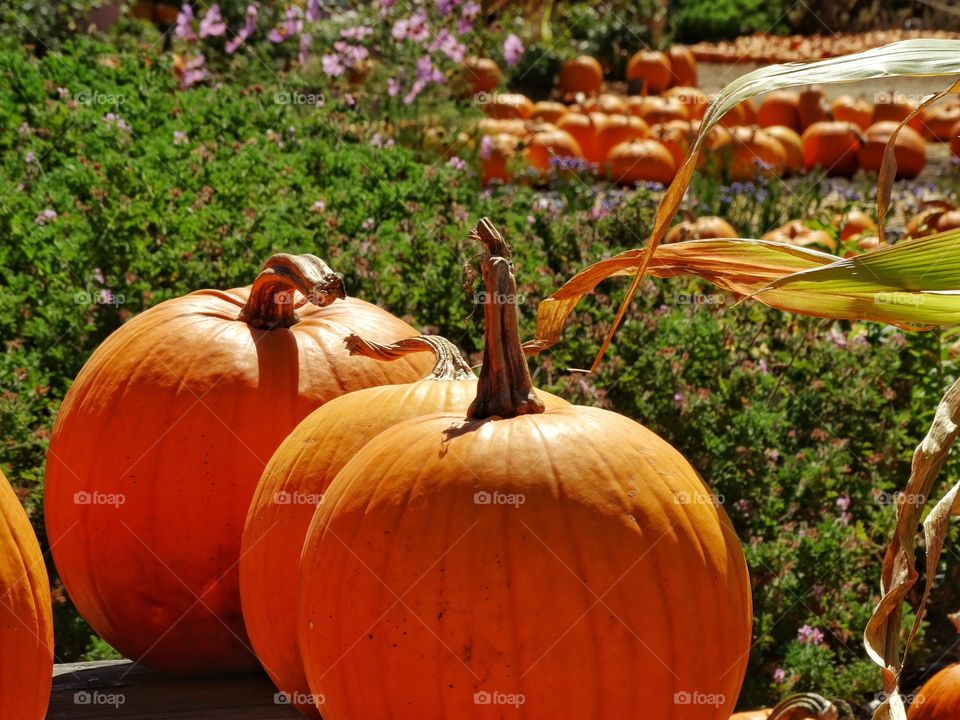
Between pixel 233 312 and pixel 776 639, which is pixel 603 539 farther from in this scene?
pixel 776 639

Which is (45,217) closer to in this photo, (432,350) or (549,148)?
(432,350)

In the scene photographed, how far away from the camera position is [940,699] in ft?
8.35

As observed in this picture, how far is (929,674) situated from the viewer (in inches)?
141

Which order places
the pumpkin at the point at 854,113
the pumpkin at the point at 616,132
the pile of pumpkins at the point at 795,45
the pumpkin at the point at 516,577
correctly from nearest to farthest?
1. the pumpkin at the point at 516,577
2. the pumpkin at the point at 616,132
3. the pumpkin at the point at 854,113
4. the pile of pumpkins at the point at 795,45

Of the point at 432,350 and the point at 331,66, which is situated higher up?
the point at 331,66

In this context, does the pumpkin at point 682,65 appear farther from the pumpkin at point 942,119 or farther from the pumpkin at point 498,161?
the pumpkin at point 498,161

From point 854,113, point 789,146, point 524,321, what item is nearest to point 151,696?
point 524,321

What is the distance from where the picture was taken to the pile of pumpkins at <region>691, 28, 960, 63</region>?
17.6 m

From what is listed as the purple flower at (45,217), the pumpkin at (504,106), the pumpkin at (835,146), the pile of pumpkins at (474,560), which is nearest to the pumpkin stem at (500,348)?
the pile of pumpkins at (474,560)

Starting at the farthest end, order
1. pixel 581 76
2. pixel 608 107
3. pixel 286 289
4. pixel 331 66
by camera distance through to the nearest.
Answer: pixel 581 76 → pixel 608 107 → pixel 331 66 → pixel 286 289

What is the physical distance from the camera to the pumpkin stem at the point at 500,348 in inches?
71.1

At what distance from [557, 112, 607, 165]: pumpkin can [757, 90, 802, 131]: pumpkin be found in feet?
6.08

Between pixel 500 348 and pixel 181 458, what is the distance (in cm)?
76

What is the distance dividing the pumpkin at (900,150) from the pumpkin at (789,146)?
1.73 feet
